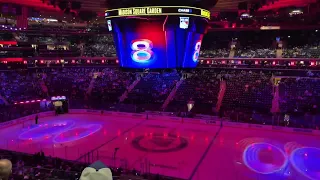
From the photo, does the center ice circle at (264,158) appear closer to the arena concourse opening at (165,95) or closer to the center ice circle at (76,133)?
the arena concourse opening at (165,95)

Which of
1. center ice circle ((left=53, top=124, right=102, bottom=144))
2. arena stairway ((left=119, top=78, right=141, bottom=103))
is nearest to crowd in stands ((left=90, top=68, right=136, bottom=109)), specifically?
arena stairway ((left=119, top=78, right=141, bottom=103))

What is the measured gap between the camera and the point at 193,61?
14.2 m

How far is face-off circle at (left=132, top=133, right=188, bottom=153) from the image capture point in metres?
18.9

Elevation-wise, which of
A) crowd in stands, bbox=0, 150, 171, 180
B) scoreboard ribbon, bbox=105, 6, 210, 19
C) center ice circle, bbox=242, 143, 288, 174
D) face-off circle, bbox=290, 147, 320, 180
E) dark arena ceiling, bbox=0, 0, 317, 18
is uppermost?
dark arena ceiling, bbox=0, 0, 317, 18

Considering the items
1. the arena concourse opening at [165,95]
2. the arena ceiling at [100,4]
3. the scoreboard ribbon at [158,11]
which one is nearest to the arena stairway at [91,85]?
the arena concourse opening at [165,95]

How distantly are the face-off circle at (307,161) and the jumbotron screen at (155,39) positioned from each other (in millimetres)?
8742

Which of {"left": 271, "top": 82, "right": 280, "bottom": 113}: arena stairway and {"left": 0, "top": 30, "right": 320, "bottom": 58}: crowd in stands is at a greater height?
{"left": 0, "top": 30, "right": 320, "bottom": 58}: crowd in stands

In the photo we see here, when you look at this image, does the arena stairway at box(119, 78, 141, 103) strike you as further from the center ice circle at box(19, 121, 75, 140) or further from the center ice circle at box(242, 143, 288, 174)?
the center ice circle at box(242, 143, 288, 174)

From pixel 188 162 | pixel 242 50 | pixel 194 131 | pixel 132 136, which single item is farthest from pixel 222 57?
pixel 188 162

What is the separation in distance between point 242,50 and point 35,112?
103 feet

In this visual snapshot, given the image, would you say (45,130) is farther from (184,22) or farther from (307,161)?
(307,161)

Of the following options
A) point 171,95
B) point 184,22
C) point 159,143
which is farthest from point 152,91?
point 184,22

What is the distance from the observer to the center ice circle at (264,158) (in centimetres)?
1549

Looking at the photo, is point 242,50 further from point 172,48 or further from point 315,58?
point 172,48
